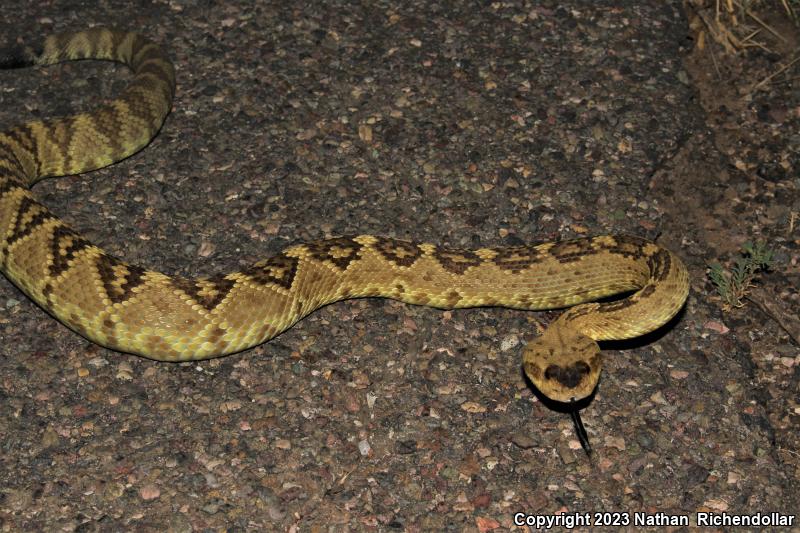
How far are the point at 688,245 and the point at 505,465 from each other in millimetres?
2265

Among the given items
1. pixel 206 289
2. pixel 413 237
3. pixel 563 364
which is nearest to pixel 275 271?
pixel 206 289

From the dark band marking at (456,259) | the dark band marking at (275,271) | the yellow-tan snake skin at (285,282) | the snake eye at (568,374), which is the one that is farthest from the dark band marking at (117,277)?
the snake eye at (568,374)

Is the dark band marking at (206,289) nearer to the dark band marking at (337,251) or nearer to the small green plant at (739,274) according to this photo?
the dark band marking at (337,251)

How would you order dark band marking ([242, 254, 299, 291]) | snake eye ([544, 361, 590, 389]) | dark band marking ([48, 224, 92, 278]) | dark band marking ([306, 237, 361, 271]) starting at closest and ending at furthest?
snake eye ([544, 361, 590, 389]) → dark band marking ([48, 224, 92, 278]) → dark band marking ([242, 254, 299, 291]) → dark band marking ([306, 237, 361, 271])

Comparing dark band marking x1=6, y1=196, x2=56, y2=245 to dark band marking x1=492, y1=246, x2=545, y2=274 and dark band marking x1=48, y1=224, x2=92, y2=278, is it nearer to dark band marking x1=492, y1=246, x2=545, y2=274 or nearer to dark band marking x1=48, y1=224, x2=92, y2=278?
dark band marking x1=48, y1=224, x2=92, y2=278

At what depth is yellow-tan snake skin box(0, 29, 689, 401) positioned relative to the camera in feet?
17.7

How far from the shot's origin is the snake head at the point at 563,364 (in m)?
5.11

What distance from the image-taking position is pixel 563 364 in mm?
5199

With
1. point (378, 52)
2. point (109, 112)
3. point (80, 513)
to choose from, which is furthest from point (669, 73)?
point (80, 513)

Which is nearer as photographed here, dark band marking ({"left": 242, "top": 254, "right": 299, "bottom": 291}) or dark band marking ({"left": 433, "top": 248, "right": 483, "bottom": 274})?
dark band marking ({"left": 242, "top": 254, "right": 299, "bottom": 291})

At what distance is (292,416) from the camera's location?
17.1 feet

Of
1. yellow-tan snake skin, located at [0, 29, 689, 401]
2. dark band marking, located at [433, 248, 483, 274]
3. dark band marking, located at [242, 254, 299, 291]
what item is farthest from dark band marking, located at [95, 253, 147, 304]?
dark band marking, located at [433, 248, 483, 274]

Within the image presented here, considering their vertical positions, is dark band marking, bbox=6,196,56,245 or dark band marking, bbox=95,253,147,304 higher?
dark band marking, bbox=6,196,56,245

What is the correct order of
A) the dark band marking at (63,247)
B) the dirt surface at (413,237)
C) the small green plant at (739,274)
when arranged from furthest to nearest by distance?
1. the small green plant at (739,274)
2. the dark band marking at (63,247)
3. the dirt surface at (413,237)
